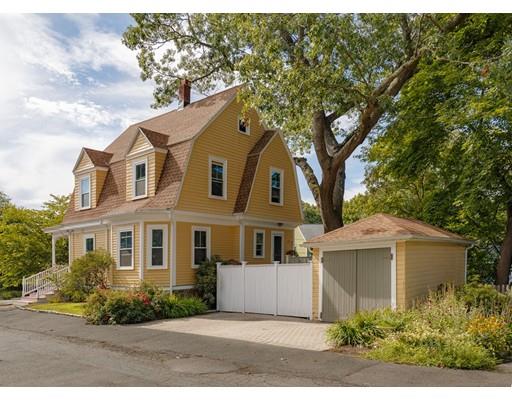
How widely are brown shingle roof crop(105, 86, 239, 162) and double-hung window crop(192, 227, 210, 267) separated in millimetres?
3844

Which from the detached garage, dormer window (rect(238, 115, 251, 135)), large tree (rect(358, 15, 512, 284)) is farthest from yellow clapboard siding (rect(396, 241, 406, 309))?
dormer window (rect(238, 115, 251, 135))

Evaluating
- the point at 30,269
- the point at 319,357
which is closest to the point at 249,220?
the point at 319,357

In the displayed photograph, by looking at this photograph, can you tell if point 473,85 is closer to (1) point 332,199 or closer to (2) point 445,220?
(2) point 445,220

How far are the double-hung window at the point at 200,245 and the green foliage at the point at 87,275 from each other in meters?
3.58

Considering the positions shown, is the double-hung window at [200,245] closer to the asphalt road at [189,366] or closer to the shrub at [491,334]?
the asphalt road at [189,366]

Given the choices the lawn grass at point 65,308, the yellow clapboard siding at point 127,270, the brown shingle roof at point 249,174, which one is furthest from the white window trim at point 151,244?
the brown shingle roof at point 249,174

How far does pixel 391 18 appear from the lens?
1642 centimetres

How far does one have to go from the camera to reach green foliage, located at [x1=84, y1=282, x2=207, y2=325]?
48.1 feet

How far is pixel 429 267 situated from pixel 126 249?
1178 cm

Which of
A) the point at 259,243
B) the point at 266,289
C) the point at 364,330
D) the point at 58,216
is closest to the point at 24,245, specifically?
the point at 58,216

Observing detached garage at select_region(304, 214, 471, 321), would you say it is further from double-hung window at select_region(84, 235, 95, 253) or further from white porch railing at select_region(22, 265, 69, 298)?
white porch railing at select_region(22, 265, 69, 298)

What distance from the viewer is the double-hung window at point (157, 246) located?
707 inches

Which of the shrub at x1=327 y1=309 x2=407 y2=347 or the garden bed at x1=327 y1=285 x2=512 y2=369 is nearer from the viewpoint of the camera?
the garden bed at x1=327 y1=285 x2=512 y2=369

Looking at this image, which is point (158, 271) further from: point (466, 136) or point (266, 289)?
point (466, 136)
